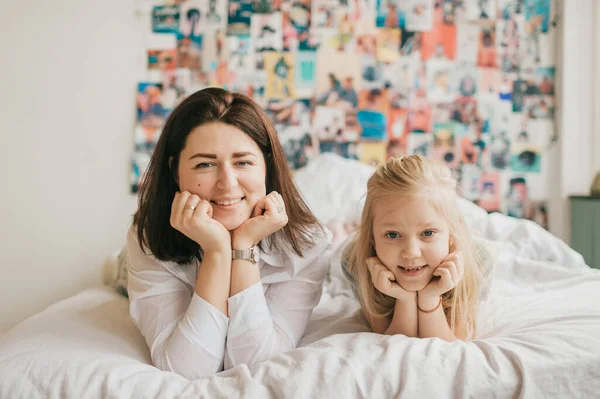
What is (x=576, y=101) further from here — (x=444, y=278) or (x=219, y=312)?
(x=219, y=312)

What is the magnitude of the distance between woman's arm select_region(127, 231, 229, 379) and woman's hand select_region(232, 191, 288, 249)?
7 centimetres

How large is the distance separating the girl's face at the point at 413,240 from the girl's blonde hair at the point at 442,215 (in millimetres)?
19

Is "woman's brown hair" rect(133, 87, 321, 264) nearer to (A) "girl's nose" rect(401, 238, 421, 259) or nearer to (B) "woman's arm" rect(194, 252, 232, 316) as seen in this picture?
(B) "woman's arm" rect(194, 252, 232, 316)

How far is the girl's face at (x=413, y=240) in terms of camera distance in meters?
0.90

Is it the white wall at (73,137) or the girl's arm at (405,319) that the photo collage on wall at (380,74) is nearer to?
the white wall at (73,137)

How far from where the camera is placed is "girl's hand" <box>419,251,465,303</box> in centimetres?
88

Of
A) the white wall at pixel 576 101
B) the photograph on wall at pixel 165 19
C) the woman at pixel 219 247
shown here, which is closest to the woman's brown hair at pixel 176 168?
the woman at pixel 219 247

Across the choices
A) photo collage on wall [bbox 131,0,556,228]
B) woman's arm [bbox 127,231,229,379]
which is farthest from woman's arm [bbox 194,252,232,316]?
photo collage on wall [bbox 131,0,556,228]

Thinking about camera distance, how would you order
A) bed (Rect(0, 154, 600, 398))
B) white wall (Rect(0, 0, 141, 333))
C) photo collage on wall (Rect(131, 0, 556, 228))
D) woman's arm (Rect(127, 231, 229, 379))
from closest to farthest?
bed (Rect(0, 154, 600, 398)) → woman's arm (Rect(127, 231, 229, 379)) → white wall (Rect(0, 0, 141, 333)) → photo collage on wall (Rect(131, 0, 556, 228))

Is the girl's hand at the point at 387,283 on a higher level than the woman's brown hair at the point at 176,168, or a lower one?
lower

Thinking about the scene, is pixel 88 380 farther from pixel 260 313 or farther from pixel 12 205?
pixel 12 205

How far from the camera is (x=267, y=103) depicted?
2297mm

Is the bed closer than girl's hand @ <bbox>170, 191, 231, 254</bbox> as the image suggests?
Yes

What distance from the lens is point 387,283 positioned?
91 cm
